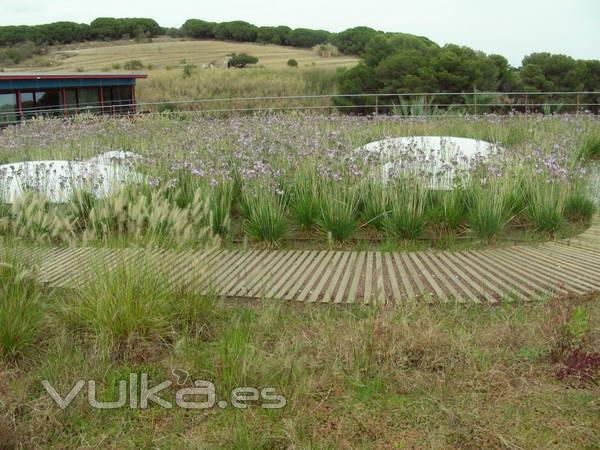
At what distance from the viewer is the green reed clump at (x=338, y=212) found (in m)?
5.29

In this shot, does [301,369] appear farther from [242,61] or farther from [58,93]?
[242,61]

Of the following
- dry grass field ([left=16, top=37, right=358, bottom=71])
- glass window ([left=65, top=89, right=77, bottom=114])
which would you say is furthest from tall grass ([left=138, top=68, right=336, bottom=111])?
dry grass field ([left=16, top=37, right=358, bottom=71])

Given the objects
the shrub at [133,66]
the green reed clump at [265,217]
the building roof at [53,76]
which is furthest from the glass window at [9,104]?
the shrub at [133,66]

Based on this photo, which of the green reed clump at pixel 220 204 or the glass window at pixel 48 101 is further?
the glass window at pixel 48 101

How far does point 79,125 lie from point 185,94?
72.7 feet

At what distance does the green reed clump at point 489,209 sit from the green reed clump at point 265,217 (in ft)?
5.26

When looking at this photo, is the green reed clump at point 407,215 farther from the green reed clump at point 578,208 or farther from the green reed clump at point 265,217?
the green reed clump at point 578,208

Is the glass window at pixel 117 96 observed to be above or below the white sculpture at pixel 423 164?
above

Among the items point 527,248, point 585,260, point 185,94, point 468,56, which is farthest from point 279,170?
point 185,94

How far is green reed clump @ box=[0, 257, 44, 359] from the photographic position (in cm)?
302

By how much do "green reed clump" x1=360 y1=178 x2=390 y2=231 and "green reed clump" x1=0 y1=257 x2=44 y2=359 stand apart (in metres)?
3.00

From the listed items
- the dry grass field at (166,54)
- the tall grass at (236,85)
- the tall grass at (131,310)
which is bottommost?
the tall grass at (131,310)

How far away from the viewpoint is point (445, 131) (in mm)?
10797

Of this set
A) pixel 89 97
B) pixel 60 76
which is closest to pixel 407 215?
pixel 60 76
